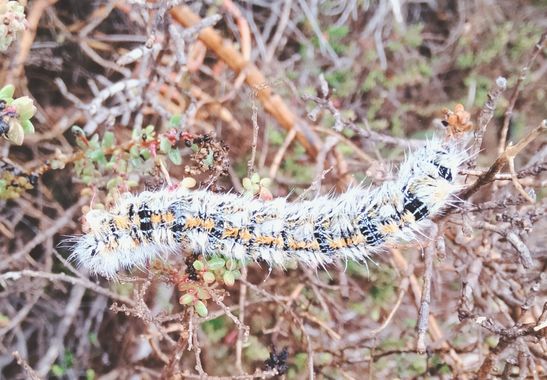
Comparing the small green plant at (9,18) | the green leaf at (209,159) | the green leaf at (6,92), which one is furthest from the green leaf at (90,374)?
the small green plant at (9,18)

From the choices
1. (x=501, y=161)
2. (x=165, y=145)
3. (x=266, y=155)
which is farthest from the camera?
(x=266, y=155)

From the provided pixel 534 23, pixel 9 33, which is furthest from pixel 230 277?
pixel 534 23

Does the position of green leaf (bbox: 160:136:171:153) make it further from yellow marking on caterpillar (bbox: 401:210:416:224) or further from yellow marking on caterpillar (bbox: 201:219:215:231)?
yellow marking on caterpillar (bbox: 401:210:416:224)

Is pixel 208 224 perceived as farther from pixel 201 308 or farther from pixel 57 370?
pixel 57 370

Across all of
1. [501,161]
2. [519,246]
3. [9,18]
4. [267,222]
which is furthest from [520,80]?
[9,18]

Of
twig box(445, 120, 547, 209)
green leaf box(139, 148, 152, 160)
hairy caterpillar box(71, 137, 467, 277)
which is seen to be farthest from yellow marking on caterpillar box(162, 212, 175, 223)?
twig box(445, 120, 547, 209)
